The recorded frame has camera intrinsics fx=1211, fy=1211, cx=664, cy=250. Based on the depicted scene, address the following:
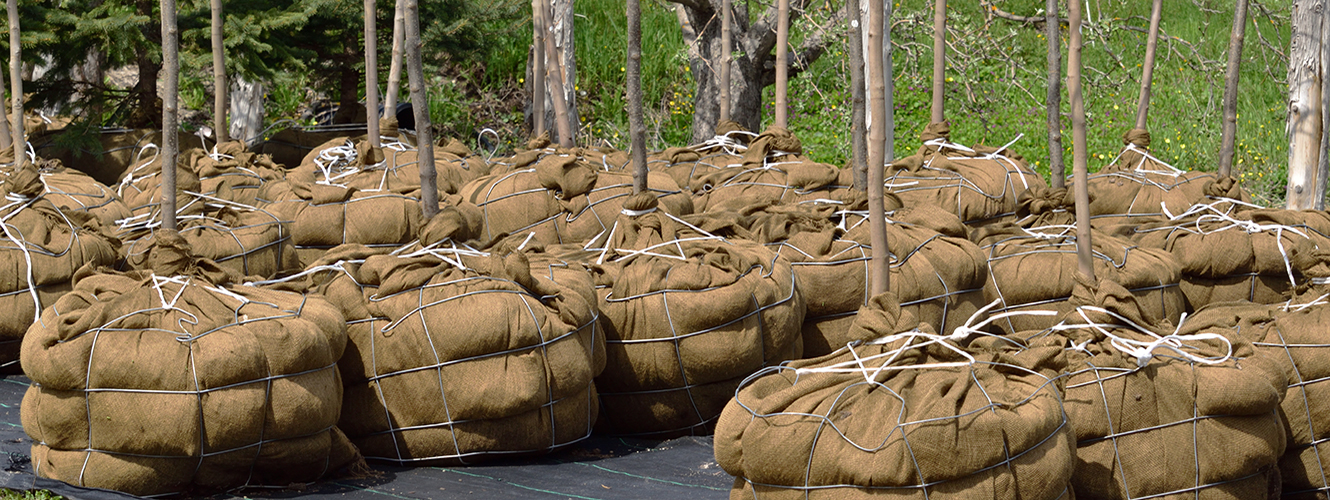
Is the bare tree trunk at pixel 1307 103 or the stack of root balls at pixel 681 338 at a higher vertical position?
the bare tree trunk at pixel 1307 103

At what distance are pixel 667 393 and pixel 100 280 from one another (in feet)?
7.02

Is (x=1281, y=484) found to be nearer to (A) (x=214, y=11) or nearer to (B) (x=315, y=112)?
(A) (x=214, y=11)

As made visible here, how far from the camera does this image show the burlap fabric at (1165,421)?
359 centimetres

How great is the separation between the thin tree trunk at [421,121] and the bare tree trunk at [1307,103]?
18.8 ft

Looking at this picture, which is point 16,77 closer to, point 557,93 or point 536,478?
point 557,93

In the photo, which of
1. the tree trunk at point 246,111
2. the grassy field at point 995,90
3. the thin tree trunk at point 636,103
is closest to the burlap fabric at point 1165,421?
the thin tree trunk at point 636,103

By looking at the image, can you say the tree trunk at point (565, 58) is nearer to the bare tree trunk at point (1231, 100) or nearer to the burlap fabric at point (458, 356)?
the bare tree trunk at point (1231, 100)

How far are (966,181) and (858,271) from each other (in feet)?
6.08

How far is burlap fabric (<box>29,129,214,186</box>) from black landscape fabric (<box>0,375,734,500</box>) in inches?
233

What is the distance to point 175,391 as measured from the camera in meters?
3.80

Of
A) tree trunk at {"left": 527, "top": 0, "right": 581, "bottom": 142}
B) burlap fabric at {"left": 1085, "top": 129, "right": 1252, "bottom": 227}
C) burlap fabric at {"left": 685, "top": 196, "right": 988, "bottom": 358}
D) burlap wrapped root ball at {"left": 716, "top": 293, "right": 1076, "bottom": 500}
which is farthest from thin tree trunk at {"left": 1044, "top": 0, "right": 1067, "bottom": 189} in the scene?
tree trunk at {"left": 527, "top": 0, "right": 581, "bottom": 142}

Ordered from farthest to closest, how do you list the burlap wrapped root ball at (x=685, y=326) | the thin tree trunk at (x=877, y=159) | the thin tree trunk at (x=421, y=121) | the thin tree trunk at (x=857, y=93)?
the thin tree trunk at (x=857, y=93), the thin tree trunk at (x=421, y=121), the burlap wrapped root ball at (x=685, y=326), the thin tree trunk at (x=877, y=159)

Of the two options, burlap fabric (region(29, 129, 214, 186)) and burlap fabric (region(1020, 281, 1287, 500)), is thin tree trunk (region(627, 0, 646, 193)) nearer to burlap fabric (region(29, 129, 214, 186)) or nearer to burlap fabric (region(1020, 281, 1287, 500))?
burlap fabric (region(1020, 281, 1287, 500))

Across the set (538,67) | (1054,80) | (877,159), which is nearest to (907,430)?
(877,159)
